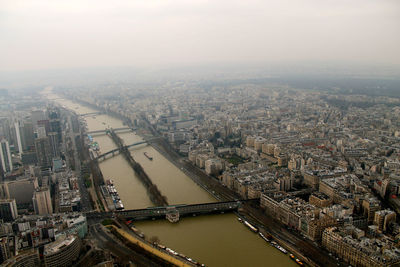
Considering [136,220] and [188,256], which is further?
[136,220]

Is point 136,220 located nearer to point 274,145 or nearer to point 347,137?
point 274,145

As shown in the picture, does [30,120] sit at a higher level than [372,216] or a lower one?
higher

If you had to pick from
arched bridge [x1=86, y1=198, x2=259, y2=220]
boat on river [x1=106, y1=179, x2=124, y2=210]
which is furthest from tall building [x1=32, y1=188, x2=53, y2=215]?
boat on river [x1=106, y1=179, x2=124, y2=210]

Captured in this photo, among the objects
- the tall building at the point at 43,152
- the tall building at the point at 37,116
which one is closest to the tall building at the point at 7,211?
the tall building at the point at 43,152

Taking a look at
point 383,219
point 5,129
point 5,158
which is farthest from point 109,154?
point 383,219

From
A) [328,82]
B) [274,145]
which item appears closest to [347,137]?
[274,145]

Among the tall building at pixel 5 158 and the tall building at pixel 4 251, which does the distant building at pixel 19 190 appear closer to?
the tall building at pixel 5 158

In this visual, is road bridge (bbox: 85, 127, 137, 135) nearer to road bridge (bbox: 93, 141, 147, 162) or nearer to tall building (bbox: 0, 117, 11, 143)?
road bridge (bbox: 93, 141, 147, 162)
